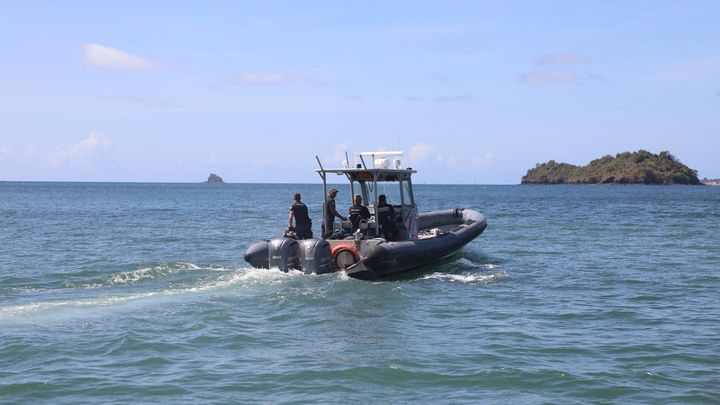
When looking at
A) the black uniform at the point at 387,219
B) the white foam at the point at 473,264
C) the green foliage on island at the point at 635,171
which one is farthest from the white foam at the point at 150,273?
the green foliage on island at the point at 635,171

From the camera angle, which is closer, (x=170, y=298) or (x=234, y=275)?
(x=170, y=298)

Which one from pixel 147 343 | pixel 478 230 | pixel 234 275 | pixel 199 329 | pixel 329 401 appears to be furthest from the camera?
pixel 478 230

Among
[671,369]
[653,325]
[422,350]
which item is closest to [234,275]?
[422,350]

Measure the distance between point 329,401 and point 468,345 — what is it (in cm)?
303

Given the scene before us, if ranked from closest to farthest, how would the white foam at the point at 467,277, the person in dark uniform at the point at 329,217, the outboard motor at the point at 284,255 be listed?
1. the outboard motor at the point at 284,255
2. the white foam at the point at 467,277
3. the person in dark uniform at the point at 329,217

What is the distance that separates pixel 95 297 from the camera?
1375cm

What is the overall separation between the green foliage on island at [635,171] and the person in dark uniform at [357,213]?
156 metres

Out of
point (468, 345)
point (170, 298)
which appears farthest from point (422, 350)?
point (170, 298)

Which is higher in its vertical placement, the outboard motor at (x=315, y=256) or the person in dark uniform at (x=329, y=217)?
the person in dark uniform at (x=329, y=217)

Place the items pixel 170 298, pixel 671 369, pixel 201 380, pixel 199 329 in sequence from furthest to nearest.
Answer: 1. pixel 170 298
2. pixel 199 329
3. pixel 671 369
4. pixel 201 380

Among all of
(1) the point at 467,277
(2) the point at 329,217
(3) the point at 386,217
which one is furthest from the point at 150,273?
(1) the point at 467,277

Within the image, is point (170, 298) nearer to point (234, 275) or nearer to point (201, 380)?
point (234, 275)

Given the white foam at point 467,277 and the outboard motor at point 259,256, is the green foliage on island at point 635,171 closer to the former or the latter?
the white foam at point 467,277

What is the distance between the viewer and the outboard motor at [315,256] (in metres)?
15.5
